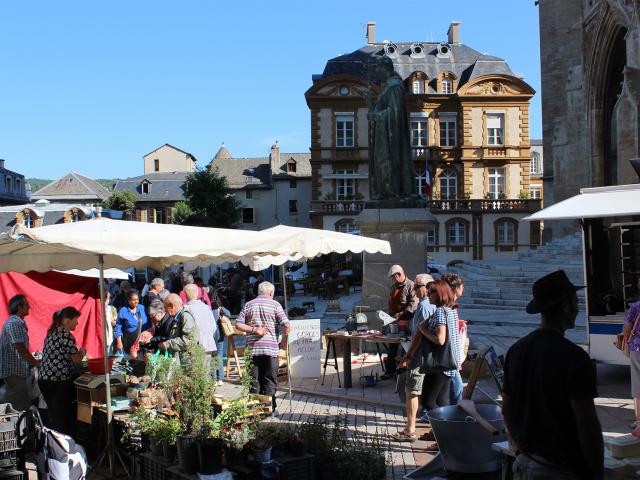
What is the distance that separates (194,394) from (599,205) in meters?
5.83

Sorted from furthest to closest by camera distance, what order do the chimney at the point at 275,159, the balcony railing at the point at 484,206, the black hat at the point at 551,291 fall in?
the chimney at the point at 275,159
the balcony railing at the point at 484,206
the black hat at the point at 551,291

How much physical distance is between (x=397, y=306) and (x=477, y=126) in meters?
41.8

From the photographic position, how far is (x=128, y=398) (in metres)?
7.27

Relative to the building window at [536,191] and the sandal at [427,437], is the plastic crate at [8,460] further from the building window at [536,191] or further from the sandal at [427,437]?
the building window at [536,191]

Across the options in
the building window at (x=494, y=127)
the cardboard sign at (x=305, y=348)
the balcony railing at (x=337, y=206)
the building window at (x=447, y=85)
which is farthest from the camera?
the building window at (x=447, y=85)

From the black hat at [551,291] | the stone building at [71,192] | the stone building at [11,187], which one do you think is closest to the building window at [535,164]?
the stone building at [71,192]

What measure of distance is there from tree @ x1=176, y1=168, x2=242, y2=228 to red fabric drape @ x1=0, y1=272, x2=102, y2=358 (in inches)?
1564

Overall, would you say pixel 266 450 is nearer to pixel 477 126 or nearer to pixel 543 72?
pixel 543 72

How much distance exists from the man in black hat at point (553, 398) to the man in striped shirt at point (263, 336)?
17.9 feet

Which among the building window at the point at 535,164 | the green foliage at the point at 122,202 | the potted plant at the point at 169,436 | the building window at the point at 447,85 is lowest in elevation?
the potted plant at the point at 169,436

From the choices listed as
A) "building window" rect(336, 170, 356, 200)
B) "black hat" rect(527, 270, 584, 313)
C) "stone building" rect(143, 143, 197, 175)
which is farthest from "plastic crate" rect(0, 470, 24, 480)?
"stone building" rect(143, 143, 197, 175)

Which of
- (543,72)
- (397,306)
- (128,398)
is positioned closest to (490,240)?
(543,72)

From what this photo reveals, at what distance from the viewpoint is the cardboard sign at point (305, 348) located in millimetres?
11258

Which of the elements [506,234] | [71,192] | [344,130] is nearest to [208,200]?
[344,130]
